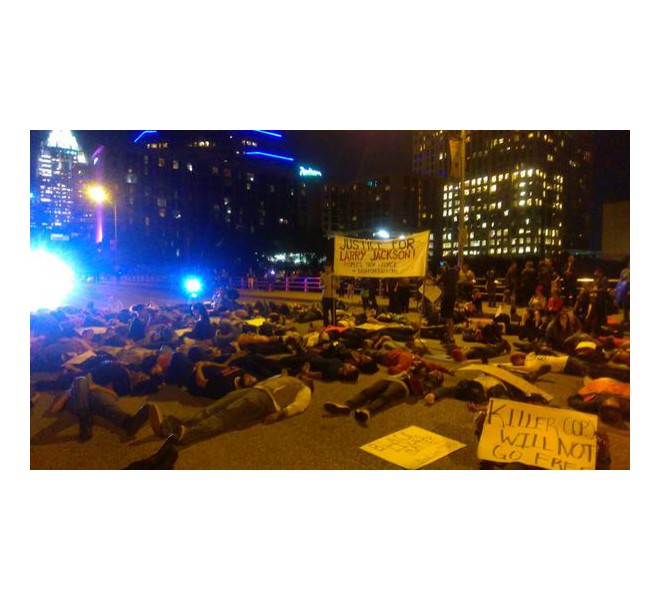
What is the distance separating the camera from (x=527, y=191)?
13412 cm

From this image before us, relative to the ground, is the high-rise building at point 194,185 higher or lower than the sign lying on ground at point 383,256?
higher

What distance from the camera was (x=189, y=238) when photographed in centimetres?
10981

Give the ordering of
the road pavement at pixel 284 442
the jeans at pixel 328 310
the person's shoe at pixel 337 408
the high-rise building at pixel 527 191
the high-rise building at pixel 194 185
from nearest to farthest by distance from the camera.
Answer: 1. the road pavement at pixel 284 442
2. the person's shoe at pixel 337 408
3. the jeans at pixel 328 310
4. the high-rise building at pixel 194 185
5. the high-rise building at pixel 527 191

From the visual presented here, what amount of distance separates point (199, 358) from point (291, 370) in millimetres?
1292

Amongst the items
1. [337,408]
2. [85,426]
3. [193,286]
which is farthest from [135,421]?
[193,286]

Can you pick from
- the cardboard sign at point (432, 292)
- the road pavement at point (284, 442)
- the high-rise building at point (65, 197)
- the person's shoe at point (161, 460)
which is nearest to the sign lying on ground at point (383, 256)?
the cardboard sign at point (432, 292)

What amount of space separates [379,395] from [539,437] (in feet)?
6.65

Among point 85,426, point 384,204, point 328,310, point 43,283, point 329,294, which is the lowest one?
point 85,426

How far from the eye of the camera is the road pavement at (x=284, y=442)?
457 centimetres

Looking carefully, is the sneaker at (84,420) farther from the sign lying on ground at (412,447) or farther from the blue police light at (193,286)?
the blue police light at (193,286)

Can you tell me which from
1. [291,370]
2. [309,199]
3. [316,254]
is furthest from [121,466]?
[309,199]

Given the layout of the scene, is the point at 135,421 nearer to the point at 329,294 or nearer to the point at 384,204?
the point at 329,294

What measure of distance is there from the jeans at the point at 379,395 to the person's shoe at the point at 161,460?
212 centimetres
